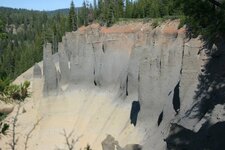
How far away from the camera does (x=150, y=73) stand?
33656 mm

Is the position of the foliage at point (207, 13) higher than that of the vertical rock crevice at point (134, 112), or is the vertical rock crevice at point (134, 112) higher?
the foliage at point (207, 13)

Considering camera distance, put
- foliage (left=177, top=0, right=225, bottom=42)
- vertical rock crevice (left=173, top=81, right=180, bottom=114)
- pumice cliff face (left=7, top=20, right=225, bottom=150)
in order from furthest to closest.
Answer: vertical rock crevice (left=173, top=81, right=180, bottom=114) < pumice cliff face (left=7, top=20, right=225, bottom=150) < foliage (left=177, top=0, right=225, bottom=42)

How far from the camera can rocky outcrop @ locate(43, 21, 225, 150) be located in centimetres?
2353

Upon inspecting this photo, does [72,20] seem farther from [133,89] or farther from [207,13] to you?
[207,13]

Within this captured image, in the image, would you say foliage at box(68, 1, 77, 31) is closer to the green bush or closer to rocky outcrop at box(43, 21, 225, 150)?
rocky outcrop at box(43, 21, 225, 150)

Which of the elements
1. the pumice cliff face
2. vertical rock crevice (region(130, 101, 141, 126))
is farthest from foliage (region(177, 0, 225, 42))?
vertical rock crevice (region(130, 101, 141, 126))

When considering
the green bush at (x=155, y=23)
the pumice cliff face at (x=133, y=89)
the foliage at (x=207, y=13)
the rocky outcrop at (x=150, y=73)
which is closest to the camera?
the foliage at (x=207, y=13)

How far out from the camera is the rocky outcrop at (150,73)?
77.2 ft

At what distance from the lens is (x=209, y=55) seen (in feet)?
79.7

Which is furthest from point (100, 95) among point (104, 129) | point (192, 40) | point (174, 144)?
point (174, 144)

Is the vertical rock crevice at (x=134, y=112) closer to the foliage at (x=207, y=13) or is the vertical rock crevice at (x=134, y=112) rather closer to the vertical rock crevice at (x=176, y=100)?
the vertical rock crevice at (x=176, y=100)

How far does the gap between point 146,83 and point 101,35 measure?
18301 mm

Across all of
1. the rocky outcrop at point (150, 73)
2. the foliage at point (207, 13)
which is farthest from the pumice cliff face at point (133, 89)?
the foliage at point (207, 13)

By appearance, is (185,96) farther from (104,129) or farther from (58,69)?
(58,69)
